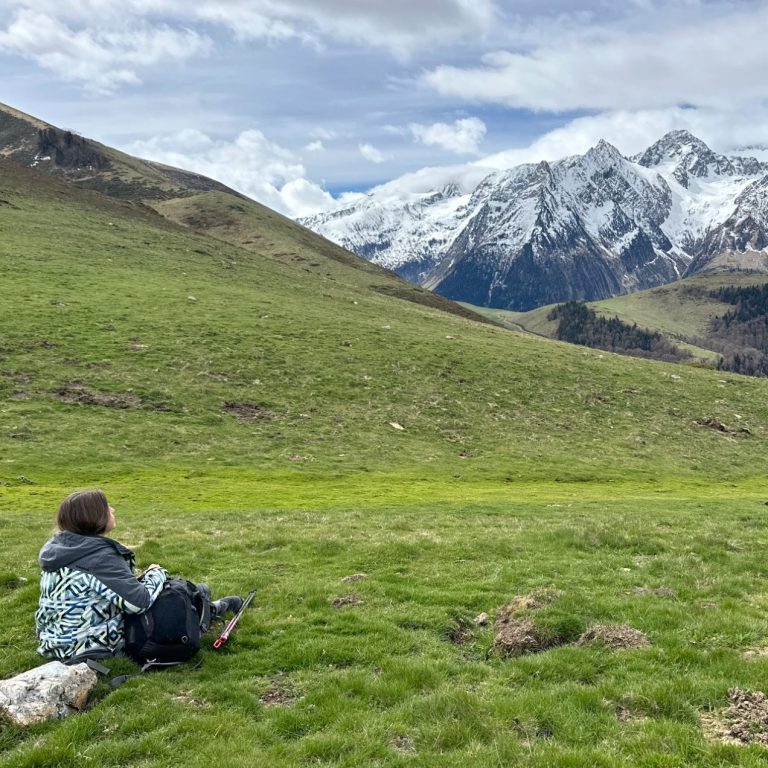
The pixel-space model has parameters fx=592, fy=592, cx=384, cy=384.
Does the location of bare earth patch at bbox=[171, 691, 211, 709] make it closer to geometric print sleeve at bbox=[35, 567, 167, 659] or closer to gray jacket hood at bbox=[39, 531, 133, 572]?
geometric print sleeve at bbox=[35, 567, 167, 659]

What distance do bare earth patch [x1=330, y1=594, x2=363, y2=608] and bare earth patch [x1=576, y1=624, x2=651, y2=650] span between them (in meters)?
5.14

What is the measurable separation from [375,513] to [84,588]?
1666 cm

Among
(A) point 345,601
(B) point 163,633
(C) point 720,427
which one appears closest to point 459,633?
(A) point 345,601

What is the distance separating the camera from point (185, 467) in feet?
117

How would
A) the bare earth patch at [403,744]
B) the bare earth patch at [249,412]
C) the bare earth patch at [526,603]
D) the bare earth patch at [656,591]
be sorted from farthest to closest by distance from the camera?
the bare earth patch at [249,412], the bare earth patch at [656,591], the bare earth patch at [526,603], the bare earth patch at [403,744]

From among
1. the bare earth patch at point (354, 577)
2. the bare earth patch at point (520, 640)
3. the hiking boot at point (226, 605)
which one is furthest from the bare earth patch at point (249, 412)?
the bare earth patch at point (520, 640)

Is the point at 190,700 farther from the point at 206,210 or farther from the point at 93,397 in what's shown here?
the point at 206,210

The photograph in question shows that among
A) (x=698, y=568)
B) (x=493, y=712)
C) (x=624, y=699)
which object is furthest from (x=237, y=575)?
(x=698, y=568)

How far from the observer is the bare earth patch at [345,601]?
1421 cm

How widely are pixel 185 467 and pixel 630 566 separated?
26288 millimetres

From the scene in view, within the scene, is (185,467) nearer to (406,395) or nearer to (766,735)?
(406,395)

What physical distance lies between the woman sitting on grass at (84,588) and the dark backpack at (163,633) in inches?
10.0

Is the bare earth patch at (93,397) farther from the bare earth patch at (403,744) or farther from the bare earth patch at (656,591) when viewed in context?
the bare earth patch at (403,744)

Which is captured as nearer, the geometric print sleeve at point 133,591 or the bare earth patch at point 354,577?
the geometric print sleeve at point 133,591
